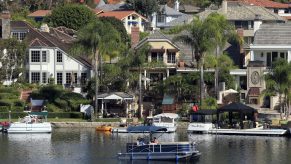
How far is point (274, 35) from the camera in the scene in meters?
133

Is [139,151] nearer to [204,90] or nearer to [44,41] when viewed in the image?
[204,90]

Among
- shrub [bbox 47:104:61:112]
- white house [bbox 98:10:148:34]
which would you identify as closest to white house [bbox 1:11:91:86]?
shrub [bbox 47:104:61:112]

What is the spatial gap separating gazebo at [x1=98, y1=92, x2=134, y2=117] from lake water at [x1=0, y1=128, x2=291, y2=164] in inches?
393

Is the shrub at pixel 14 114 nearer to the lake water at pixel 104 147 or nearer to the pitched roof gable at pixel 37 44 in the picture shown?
the lake water at pixel 104 147

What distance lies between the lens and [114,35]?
404ft

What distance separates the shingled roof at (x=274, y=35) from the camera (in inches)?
5226

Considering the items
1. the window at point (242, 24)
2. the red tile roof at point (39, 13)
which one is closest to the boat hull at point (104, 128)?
the window at point (242, 24)

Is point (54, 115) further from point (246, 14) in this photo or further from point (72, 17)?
point (246, 14)

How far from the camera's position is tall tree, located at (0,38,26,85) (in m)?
130

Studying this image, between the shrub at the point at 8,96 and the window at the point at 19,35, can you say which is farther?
the window at the point at 19,35

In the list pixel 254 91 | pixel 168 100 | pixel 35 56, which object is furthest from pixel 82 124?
pixel 254 91

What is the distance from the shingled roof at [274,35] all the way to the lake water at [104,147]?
2465 cm

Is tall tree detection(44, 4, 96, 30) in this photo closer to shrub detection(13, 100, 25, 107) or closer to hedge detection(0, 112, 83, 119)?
shrub detection(13, 100, 25, 107)

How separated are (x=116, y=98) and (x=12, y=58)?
15146 millimetres
